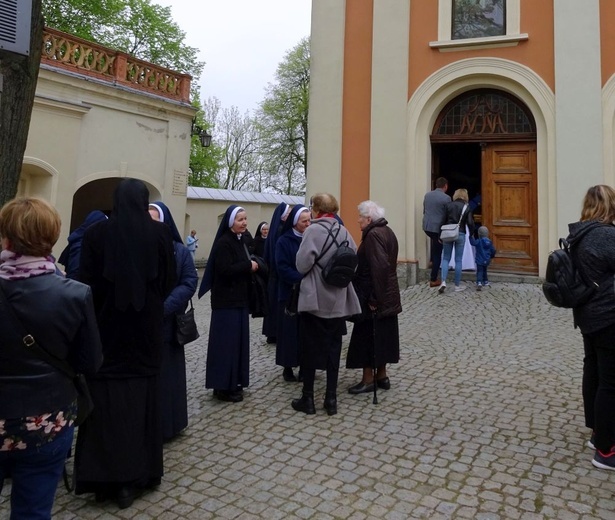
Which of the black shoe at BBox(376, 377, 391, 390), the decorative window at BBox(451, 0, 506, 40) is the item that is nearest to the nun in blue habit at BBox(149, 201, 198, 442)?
the black shoe at BBox(376, 377, 391, 390)

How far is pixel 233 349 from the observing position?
462 cm

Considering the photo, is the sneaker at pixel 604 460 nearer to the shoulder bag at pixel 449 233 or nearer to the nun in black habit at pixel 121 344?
the nun in black habit at pixel 121 344

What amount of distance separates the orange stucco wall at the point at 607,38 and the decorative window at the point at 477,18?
75.2 inches

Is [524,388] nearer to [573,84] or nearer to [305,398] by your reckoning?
[305,398]

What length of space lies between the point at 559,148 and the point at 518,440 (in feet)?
25.7

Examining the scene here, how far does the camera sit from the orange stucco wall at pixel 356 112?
11.3m

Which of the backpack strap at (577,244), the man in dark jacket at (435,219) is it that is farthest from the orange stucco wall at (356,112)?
the backpack strap at (577,244)

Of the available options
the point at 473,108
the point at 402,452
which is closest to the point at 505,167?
the point at 473,108

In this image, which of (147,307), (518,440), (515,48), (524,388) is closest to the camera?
(147,307)

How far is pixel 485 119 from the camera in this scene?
11008 mm

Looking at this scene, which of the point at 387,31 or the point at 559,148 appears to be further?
the point at 387,31

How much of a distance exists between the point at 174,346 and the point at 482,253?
7.05 m

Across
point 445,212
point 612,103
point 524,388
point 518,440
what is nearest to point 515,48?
point 612,103

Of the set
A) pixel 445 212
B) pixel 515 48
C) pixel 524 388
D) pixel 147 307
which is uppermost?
pixel 515 48
